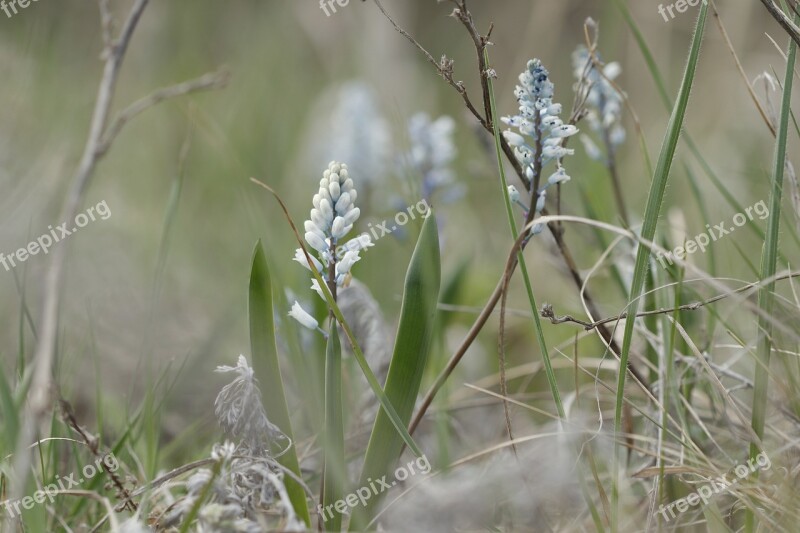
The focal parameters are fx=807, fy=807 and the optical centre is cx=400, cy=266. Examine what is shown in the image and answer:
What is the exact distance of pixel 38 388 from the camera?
40.0 inches

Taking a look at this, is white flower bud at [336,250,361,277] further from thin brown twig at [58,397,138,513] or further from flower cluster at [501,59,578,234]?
thin brown twig at [58,397,138,513]

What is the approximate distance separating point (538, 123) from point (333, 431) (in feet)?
1.98

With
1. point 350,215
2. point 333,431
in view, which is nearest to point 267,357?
point 333,431

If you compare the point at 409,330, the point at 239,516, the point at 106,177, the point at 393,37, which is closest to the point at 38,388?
the point at 239,516

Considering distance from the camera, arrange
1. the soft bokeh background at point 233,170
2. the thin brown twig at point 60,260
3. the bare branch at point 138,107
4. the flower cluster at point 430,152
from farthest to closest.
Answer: the soft bokeh background at point 233,170 → the flower cluster at point 430,152 → the bare branch at point 138,107 → the thin brown twig at point 60,260

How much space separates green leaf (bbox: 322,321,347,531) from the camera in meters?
1.27

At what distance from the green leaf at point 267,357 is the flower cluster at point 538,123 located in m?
0.42

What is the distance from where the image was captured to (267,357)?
50.1 inches

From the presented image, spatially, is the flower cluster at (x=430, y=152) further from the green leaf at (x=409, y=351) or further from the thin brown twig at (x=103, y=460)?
the thin brown twig at (x=103, y=460)

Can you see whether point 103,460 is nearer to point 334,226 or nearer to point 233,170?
point 334,226

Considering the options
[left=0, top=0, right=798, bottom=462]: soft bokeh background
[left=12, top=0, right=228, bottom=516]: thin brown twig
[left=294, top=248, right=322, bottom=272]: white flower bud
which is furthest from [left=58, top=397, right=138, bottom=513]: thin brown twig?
[left=294, top=248, right=322, bottom=272]: white flower bud

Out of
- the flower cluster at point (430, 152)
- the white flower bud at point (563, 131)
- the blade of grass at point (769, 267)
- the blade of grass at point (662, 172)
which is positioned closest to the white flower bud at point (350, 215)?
the white flower bud at point (563, 131)

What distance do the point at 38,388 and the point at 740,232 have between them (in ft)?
10.7

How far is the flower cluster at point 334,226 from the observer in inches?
50.9
